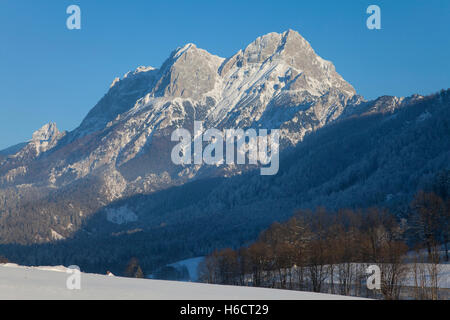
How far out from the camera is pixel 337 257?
10075 centimetres

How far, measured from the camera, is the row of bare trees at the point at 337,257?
281 feet

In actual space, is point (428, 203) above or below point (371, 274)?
above

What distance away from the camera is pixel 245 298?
33.8m

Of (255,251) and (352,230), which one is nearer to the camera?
(255,251)

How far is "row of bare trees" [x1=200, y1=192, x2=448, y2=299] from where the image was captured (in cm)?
8550

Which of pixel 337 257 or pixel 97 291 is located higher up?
pixel 337 257

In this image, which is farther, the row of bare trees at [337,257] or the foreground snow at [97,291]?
the row of bare trees at [337,257]

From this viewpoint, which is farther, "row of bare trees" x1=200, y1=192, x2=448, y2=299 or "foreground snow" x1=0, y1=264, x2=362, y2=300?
"row of bare trees" x1=200, y1=192, x2=448, y2=299

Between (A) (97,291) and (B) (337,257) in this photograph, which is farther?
(B) (337,257)
